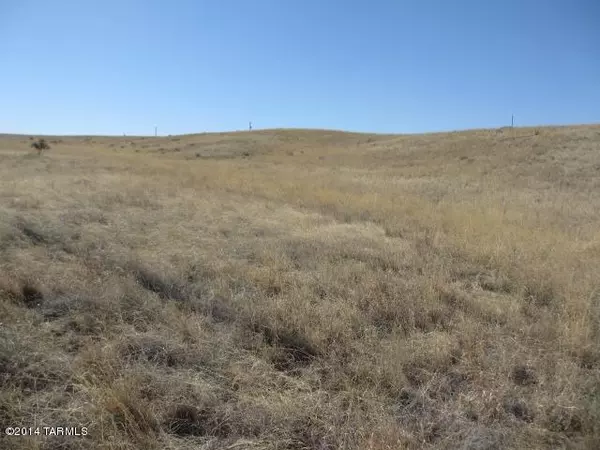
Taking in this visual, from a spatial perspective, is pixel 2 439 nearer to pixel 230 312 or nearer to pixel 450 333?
pixel 230 312

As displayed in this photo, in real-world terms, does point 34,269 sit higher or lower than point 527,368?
higher

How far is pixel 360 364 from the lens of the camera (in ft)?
11.8

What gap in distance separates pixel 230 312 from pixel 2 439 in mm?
2219

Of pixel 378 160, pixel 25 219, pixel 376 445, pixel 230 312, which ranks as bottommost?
pixel 376 445

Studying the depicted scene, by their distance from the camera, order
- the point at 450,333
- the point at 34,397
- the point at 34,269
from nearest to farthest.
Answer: the point at 34,397, the point at 450,333, the point at 34,269

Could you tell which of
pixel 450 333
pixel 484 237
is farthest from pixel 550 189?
pixel 450 333

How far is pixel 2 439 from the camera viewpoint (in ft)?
8.74

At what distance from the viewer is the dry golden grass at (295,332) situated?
2.93m

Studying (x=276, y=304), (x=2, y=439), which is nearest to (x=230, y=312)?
(x=276, y=304)

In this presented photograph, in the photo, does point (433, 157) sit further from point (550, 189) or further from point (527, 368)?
point (527, 368)

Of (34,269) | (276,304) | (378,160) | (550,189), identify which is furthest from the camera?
(378,160)

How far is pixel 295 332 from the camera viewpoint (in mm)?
4148

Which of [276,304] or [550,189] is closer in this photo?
[276,304]

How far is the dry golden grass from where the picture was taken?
293 centimetres
